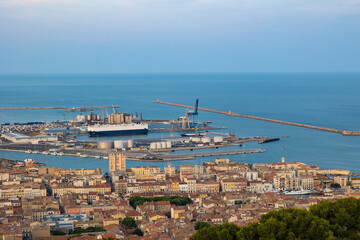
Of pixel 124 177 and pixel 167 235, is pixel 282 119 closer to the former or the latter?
pixel 124 177

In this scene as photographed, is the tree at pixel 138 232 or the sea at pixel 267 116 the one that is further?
the sea at pixel 267 116

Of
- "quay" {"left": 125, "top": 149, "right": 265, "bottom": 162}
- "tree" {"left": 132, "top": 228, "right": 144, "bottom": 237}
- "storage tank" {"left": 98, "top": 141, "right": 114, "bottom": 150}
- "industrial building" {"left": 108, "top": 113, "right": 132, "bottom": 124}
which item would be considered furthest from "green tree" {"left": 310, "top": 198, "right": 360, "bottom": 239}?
"industrial building" {"left": 108, "top": 113, "right": 132, "bottom": 124}

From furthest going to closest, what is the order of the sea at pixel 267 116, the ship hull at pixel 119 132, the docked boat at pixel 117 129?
the docked boat at pixel 117 129 < the ship hull at pixel 119 132 < the sea at pixel 267 116

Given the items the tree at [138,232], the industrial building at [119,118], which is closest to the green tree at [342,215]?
the tree at [138,232]

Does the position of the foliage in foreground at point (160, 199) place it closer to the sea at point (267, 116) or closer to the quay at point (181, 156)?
the sea at point (267, 116)

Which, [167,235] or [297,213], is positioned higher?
[297,213]

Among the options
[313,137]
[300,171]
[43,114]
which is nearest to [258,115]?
[313,137]
